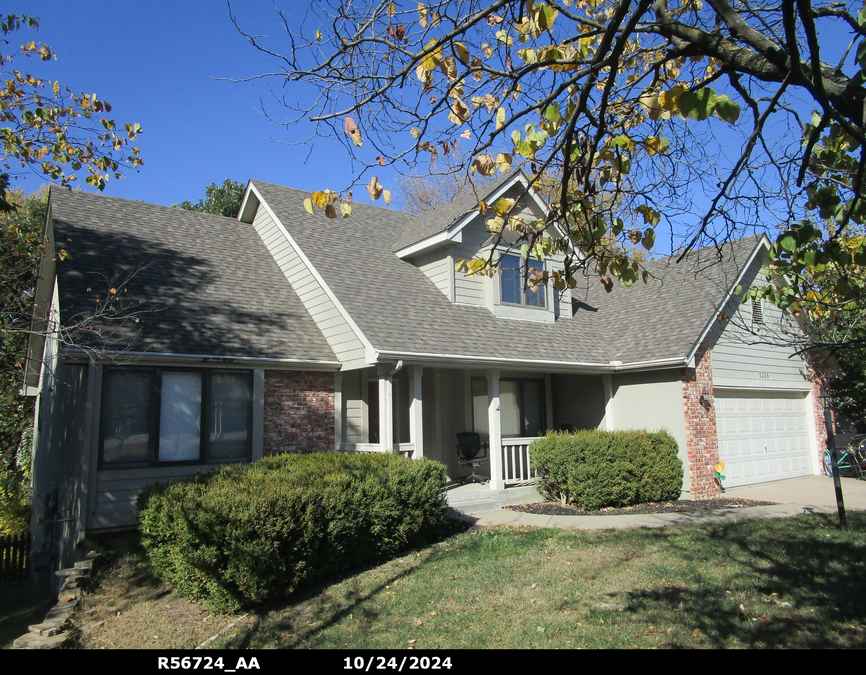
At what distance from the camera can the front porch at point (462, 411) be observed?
11999 millimetres

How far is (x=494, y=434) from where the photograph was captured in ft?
42.4

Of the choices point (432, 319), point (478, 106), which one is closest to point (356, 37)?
point (478, 106)

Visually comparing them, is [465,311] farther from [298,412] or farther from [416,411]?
[298,412]

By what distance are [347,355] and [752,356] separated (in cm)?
1048

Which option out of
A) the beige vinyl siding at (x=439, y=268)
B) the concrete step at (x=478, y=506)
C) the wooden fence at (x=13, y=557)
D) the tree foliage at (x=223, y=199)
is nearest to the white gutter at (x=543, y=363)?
the beige vinyl siding at (x=439, y=268)

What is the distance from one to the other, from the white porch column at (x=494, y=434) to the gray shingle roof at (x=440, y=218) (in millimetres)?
3719

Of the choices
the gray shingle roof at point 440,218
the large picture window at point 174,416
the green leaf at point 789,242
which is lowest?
the large picture window at point 174,416

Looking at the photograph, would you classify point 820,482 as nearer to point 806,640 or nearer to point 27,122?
point 806,640

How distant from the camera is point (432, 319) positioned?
13281mm

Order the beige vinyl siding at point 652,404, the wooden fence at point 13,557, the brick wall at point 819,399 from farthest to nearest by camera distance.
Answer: the brick wall at point 819,399, the beige vinyl siding at point 652,404, the wooden fence at point 13,557

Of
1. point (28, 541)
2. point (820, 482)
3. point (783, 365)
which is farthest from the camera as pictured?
point (783, 365)

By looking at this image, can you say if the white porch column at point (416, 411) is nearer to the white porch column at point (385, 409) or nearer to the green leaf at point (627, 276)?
the white porch column at point (385, 409)

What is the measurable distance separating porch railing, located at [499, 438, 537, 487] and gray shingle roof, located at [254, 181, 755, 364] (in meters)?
1.88
